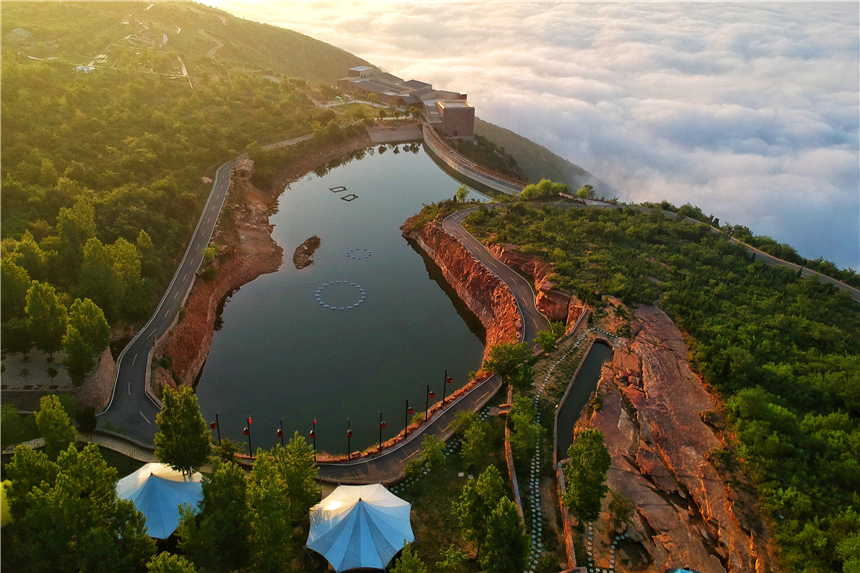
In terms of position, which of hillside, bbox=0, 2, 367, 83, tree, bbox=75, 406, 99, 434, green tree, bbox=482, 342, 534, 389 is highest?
hillside, bbox=0, 2, 367, 83

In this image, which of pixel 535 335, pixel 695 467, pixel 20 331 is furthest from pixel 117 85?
pixel 695 467

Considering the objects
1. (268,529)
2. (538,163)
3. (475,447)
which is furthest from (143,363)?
(538,163)

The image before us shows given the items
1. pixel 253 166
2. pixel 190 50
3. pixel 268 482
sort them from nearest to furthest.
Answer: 1. pixel 268 482
2. pixel 253 166
3. pixel 190 50

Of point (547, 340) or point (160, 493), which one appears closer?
point (160, 493)

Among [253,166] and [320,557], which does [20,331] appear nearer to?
[320,557]

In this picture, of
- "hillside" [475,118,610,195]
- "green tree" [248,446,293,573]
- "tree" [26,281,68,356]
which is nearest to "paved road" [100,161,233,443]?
"tree" [26,281,68,356]

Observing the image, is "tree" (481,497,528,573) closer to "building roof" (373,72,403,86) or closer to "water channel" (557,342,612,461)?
"water channel" (557,342,612,461)

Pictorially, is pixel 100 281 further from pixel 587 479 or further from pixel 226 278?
pixel 587 479
